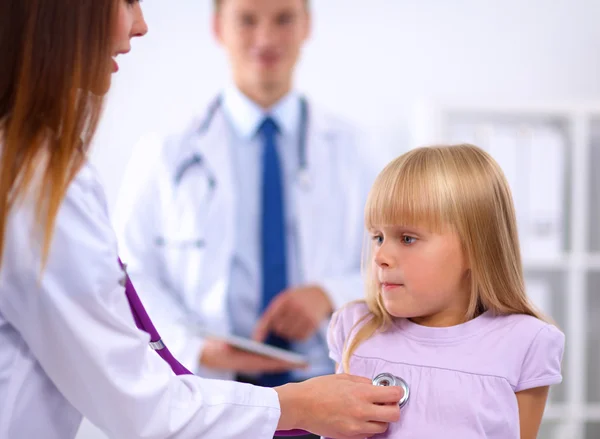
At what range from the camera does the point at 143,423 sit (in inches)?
36.2

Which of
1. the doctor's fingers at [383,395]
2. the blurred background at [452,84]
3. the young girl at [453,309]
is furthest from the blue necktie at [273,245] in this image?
the doctor's fingers at [383,395]

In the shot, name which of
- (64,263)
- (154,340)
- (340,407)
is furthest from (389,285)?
(64,263)

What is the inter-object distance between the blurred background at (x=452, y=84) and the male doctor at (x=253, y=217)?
635mm

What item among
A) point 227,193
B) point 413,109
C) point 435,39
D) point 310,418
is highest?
point 435,39

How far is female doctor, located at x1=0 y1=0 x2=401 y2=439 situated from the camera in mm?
856

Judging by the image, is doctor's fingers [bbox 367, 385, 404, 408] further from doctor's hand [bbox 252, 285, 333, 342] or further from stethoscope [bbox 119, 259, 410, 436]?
doctor's hand [bbox 252, 285, 333, 342]

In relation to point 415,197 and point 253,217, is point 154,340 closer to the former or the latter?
point 415,197

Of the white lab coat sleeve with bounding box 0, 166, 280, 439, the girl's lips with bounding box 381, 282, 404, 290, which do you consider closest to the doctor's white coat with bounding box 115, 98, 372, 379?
the girl's lips with bounding box 381, 282, 404, 290

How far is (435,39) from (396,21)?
181 millimetres

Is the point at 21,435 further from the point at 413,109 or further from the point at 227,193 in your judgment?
the point at 413,109

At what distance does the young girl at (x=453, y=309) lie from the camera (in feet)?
3.35

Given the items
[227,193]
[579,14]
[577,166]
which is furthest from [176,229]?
[579,14]

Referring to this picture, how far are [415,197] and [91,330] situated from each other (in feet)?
1.59

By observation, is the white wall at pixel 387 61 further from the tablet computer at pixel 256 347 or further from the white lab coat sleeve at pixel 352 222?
the tablet computer at pixel 256 347
